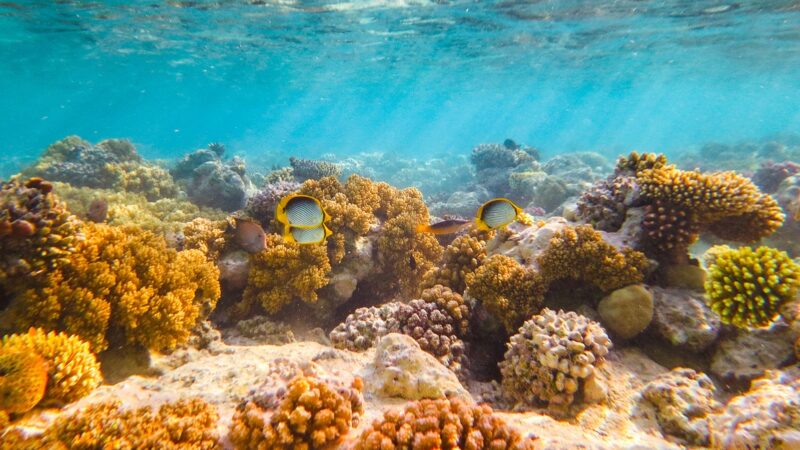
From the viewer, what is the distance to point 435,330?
4895 millimetres

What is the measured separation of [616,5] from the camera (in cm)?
2125

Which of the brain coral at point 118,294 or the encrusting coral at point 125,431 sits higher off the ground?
the brain coral at point 118,294

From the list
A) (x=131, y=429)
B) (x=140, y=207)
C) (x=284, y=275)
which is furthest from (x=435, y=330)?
(x=140, y=207)

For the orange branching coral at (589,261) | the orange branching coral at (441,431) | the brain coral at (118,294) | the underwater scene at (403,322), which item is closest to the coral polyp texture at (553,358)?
the underwater scene at (403,322)

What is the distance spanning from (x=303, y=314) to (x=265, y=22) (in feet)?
81.1

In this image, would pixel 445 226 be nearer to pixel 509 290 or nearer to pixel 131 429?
pixel 509 290

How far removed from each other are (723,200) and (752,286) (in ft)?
4.45

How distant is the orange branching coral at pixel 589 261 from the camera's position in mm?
4605

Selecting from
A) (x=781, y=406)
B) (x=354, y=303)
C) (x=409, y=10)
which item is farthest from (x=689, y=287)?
(x=409, y=10)

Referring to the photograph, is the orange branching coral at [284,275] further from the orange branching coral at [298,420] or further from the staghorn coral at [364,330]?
the orange branching coral at [298,420]

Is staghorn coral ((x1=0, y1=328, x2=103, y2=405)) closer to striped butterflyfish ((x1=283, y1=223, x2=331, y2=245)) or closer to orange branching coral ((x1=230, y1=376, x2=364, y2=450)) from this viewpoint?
orange branching coral ((x1=230, y1=376, x2=364, y2=450))

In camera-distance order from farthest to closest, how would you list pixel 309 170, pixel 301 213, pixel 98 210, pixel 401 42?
pixel 401 42 → pixel 309 170 → pixel 98 210 → pixel 301 213

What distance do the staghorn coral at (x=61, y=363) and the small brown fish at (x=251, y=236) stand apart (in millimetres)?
2942

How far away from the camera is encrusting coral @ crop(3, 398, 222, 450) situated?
2.57 meters
